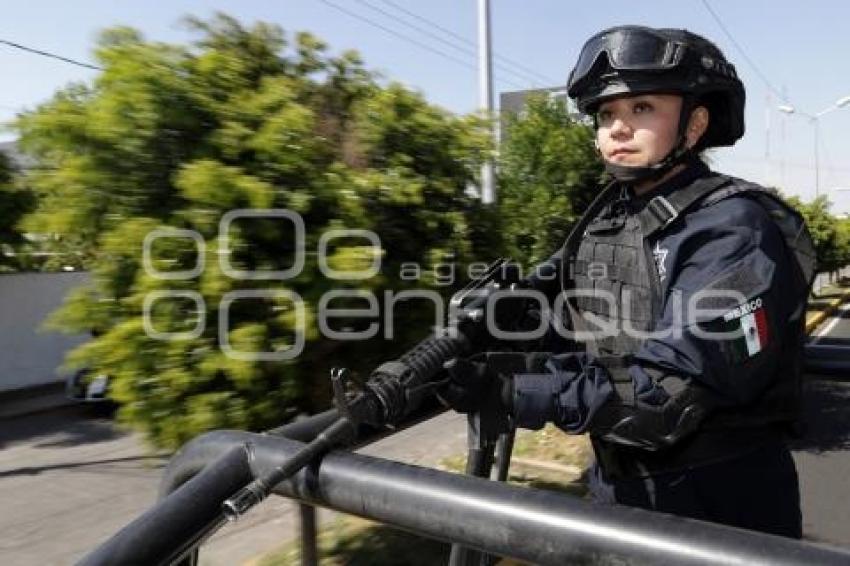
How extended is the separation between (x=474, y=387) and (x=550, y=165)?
237 inches

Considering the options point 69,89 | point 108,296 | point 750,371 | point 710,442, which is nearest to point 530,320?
point 710,442

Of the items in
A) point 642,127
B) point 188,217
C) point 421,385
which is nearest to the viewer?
point 421,385

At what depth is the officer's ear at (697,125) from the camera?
5.78ft

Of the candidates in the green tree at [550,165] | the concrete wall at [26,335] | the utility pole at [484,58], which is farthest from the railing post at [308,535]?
the concrete wall at [26,335]

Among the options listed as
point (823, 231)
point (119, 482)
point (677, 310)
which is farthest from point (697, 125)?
point (823, 231)

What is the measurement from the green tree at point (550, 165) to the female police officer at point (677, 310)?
174 inches

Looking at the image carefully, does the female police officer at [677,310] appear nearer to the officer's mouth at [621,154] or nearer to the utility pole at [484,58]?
the officer's mouth at [621,154]

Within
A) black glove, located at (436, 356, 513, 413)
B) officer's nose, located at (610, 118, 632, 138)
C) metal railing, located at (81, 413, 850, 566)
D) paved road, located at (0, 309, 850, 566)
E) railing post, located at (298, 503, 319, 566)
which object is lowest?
paved road, located at (0, 309, 850, 566)

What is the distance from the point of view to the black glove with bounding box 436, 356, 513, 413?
128 cm

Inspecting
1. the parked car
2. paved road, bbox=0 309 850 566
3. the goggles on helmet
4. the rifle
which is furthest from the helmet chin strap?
the parked car

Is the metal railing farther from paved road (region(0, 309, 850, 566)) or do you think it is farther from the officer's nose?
paved road (region(0, 309, 850, 566))

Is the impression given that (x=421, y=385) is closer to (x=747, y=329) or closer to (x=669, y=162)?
(x=747, y=329)

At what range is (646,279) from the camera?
5.35 ft

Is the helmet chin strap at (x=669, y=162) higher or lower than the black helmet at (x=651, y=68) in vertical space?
lower
